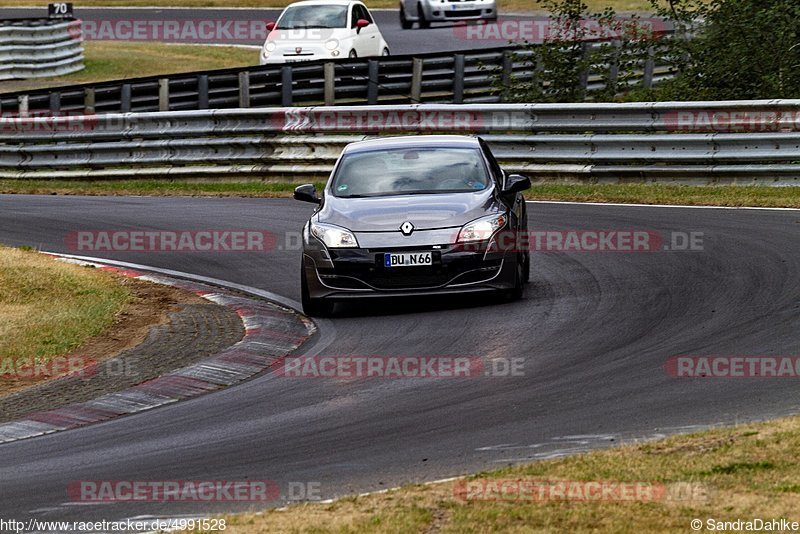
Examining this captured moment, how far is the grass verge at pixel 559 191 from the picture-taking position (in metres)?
17.4

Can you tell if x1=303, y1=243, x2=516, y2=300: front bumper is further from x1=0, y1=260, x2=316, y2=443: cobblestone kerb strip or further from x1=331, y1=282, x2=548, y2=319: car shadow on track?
x1=0, y1=260, x2=316, y2=443: cobblestone kerb strip

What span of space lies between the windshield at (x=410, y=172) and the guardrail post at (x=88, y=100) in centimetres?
1428

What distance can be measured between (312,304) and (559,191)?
298 inches

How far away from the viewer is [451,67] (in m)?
28.6

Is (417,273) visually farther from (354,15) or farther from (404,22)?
(404,22)

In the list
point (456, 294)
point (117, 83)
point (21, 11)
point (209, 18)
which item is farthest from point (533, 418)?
point (21, 11)

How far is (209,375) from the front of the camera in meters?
10.3

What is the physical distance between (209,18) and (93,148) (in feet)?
83.6

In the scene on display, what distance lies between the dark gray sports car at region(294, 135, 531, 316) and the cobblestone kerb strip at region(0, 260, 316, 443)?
19.4 inches

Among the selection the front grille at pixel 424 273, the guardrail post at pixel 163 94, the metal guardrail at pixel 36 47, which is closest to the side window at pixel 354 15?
the guardrail post at pixel 163 94

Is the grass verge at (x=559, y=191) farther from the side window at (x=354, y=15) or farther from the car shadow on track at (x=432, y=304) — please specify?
the side window at (x=354, y=15)

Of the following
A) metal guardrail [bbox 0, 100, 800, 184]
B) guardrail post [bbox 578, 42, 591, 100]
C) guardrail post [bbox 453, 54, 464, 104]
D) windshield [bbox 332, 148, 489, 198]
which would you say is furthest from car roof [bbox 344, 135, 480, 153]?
guardrail post [bbox 453, 54, 464, 104]

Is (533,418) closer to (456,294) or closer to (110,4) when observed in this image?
(456,294)

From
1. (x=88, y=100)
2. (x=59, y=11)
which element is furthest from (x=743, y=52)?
(x=59, y=11)
